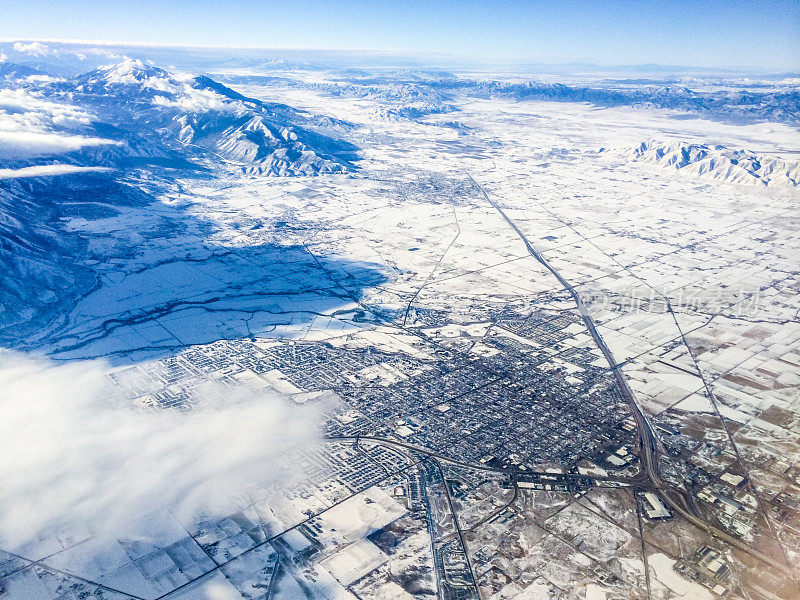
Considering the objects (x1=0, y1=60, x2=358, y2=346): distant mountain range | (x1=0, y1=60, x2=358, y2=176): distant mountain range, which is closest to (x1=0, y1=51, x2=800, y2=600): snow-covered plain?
(x1=0, y1=60, x2=358, y2=346): distant mountain range

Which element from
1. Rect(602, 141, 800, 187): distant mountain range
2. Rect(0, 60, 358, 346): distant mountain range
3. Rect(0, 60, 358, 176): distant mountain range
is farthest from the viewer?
Rect(0, 60, 358, 176): distant mountain range

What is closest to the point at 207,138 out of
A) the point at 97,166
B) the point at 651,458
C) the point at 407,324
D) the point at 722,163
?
the point at 97,166

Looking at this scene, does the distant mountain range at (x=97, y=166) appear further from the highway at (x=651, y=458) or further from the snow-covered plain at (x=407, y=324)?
the highway at (x=651, y=458)

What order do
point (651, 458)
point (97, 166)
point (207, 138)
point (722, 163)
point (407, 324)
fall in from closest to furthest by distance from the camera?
point (651, 458) → point (407, 324) → point (97, 166) → point (722, 163) → point (207, 138)

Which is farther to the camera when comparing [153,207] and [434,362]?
[153,207]

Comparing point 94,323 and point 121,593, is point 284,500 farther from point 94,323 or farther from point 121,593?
point 94,323

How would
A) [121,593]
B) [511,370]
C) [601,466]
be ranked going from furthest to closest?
1. [511,370]
2. [601,466]
3. [121,593]

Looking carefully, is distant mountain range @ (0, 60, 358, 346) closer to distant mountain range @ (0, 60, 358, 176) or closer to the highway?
distant mountain range @ (0, 60, 358, 176)

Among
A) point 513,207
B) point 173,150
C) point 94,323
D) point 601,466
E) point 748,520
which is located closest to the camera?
point 748,520

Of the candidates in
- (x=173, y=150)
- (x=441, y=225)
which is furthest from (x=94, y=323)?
(x=173, y=150)

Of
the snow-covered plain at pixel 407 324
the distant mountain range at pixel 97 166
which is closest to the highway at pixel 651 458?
the snow-covered plain at pixel 407 324

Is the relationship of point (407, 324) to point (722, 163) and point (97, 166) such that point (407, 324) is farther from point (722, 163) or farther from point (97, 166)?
point (722, 163)
